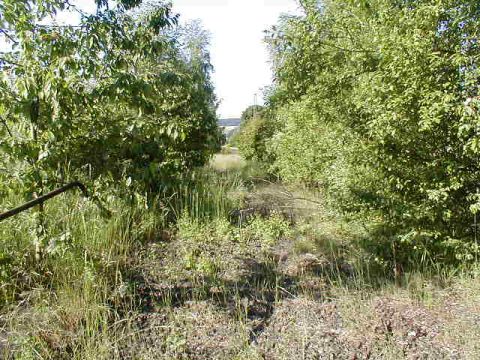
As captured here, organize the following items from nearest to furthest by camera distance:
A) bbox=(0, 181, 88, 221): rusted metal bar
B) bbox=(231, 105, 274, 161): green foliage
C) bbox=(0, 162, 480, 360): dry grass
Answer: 1. bbox=(0, 181, 88, 221): rusted metal bar
2. bbox=(0, 162, 480, 360): dry grass
3. bbox=(231, 105, 274, 161): green foliage

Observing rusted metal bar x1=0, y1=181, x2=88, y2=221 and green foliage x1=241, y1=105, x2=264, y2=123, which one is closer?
rusted metal bar x1=0, y1=181, x2=88, y2=221

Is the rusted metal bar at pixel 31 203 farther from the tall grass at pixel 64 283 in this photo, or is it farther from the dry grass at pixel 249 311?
the dry grass at pixel 249 311

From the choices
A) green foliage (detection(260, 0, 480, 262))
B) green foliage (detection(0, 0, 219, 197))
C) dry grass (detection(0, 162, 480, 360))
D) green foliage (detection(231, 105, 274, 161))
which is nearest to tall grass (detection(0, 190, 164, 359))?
dry grass (detection(0, 162, 480, 360))

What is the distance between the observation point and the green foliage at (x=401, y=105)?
252 cm

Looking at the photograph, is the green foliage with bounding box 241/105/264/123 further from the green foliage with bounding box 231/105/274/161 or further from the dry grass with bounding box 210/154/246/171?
the dry grass with bounding box 210/154/246/171

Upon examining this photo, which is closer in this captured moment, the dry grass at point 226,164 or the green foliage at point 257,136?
the dry grass at point 226,164

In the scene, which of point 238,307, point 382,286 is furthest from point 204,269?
point 382,286

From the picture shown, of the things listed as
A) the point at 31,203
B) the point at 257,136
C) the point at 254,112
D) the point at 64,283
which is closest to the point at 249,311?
the point at 64,283

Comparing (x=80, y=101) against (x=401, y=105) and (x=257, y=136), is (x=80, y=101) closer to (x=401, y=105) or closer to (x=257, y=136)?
→ (x=401, y=105)

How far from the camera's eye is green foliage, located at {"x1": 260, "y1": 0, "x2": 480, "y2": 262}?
99.0 inches

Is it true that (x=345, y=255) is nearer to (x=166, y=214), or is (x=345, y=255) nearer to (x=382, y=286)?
(x=382, y=286)

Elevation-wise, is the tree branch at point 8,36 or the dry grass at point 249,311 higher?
the tree branch at point 8,36

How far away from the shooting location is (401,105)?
266 centimetres

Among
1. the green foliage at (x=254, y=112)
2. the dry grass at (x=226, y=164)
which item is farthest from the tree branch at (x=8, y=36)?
the green foliage at (x=254, y=112)
